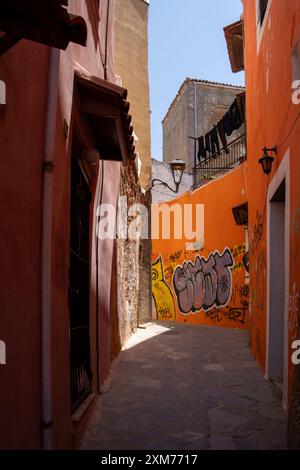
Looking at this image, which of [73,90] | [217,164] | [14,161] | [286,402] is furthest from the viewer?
[217,164]

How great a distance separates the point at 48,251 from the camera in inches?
119

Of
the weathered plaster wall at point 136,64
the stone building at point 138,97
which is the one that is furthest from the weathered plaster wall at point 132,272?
the weathered plaster wall at point 136,64

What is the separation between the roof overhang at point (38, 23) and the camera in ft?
6.21

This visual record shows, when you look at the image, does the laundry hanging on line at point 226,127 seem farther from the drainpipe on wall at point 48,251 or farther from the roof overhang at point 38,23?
the roof overhang at point 38,23

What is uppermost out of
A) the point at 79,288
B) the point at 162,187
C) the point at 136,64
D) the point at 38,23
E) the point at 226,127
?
the point at 136,64

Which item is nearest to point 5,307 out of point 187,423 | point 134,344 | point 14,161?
point 14,161

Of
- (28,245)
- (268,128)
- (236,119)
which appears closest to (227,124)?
(236,119)

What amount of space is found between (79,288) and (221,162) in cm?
1239

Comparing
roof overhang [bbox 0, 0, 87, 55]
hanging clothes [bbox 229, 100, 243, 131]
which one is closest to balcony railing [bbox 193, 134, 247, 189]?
hanging clothes [bbox 229, 100, 243, 131]

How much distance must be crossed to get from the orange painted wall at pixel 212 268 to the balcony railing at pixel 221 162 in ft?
3.52

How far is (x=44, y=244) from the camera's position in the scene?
301 centimetres

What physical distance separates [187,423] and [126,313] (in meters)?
5.22

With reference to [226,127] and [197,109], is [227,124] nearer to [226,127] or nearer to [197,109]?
[226,127]
